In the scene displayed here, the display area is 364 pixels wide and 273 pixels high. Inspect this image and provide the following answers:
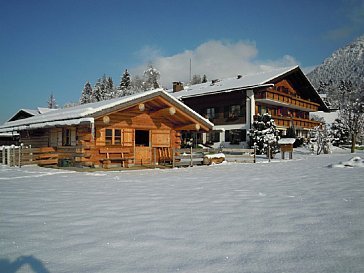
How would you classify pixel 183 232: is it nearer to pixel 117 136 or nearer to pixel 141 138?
pixel 117 136

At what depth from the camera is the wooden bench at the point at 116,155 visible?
1534 centimetres

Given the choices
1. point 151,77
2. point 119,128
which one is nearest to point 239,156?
point 119,128

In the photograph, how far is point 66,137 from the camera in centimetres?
1723

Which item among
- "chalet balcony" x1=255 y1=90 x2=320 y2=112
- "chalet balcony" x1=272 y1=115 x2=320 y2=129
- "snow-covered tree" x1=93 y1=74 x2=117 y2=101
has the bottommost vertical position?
"chalet balcony" x1=272 y1=115 x2=320 y2=129

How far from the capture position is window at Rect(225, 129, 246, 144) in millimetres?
31469

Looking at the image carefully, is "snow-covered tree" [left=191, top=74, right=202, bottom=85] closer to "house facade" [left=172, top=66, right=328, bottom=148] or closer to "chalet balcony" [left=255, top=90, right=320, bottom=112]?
"chalet balcony" [left=255, top=90, right=320, bottom=112]

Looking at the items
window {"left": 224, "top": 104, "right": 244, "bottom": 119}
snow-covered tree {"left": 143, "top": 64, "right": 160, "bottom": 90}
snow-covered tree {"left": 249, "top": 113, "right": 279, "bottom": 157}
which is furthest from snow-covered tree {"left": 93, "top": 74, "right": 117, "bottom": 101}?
snow-covered tree {"left": 249, "top": 113, "right": 279, "bottom": 157}

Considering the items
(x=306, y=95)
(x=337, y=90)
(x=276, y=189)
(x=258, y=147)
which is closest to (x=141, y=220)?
(x=276, y=189)

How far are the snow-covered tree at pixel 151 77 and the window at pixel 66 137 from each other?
209 ft

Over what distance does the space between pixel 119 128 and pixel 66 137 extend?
3.38 m

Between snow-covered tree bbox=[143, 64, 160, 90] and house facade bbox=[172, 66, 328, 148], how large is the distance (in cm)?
4413

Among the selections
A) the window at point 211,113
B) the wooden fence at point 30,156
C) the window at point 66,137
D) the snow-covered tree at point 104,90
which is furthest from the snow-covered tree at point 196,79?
the wooden fence at point 30,156

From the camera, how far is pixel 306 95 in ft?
139

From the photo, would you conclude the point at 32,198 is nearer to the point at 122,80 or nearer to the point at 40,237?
the point at 40,237
